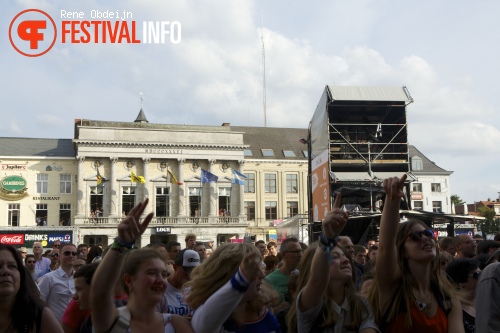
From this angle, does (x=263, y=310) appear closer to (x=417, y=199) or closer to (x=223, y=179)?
(x=223, y=179)

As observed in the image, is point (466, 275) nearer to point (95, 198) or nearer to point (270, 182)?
point (95, 198)

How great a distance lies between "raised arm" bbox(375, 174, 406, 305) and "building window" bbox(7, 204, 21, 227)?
2198 inches

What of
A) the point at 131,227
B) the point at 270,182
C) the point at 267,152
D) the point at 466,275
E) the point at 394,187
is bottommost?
the point at 466,275

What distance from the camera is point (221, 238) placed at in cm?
5797

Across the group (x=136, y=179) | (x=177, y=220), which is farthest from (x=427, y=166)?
(x=136, y=179)

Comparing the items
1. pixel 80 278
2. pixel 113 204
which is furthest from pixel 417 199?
pixel 80 278

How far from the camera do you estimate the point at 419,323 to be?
3736 millimetres

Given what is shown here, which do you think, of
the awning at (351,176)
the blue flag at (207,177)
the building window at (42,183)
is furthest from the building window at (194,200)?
the awning at (351,176)

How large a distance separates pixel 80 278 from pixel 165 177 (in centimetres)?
5257

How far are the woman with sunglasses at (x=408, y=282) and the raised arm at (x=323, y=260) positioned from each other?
422 millimetres

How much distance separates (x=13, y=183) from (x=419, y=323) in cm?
5611

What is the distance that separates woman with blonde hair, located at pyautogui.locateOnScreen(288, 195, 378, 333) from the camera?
11.5 feet

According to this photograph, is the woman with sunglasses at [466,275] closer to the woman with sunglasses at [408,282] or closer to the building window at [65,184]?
the woman with sunglasses at [408,282]

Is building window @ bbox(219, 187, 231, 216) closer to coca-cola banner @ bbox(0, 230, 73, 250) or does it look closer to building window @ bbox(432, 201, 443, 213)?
coca-cola banner @ bbox(0, 230, 73, 250)
